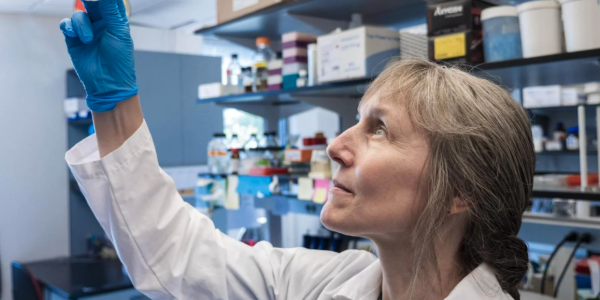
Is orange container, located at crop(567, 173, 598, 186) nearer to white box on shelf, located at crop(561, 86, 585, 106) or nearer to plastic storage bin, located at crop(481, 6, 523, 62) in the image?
white box on shelf, located at crop(561, 86, 585, 106)

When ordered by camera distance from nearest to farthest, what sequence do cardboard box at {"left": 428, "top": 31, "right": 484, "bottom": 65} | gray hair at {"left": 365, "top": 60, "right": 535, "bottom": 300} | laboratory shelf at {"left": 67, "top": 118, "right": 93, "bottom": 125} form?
1. gray hair at {"left": 365, "top": 60, "right": 535, "bottom": 300}
2. cardboard box at {"left": 428, "top": 31, "right": 484, "bottom": 65}
3. laboratory shelf at {"left": 67, "top": 118, "right": 93, "bottom": 125}

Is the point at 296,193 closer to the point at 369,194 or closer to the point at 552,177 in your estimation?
the point at 552,177

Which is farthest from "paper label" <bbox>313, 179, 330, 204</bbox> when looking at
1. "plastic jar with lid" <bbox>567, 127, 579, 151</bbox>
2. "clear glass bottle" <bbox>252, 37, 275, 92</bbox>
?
"plastic jar with lid" <bbox>567, 127, 579, 151</bbox>

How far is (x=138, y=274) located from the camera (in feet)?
3.93

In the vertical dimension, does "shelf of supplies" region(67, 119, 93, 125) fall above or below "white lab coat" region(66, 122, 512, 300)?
above

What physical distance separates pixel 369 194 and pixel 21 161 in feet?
14.2

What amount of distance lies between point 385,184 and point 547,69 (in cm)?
98

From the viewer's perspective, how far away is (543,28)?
1645mm

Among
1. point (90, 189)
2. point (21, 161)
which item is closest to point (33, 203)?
point (21, 161)

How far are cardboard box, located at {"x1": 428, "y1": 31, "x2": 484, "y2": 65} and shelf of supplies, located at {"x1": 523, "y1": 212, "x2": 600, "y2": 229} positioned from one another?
0.75m

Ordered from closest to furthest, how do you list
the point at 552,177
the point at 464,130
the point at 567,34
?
the point at 464,130 → the point at 567,34 → the point at 552,177

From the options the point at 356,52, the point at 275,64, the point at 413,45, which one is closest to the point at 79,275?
the point at 275,64

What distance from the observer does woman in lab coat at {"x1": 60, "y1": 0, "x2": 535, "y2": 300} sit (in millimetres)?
1055

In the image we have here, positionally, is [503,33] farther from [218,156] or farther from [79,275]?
[79,275]
